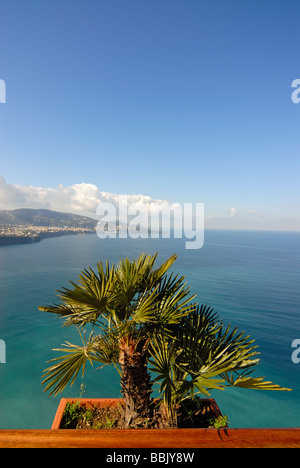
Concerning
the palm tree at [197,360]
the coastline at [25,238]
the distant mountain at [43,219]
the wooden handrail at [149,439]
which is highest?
the distant mountain at [43,219]

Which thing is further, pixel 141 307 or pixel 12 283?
pixel 12 283

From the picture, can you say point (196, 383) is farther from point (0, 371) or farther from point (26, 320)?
point (26, 320)

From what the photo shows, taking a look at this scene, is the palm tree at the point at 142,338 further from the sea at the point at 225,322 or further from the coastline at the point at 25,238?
the coastline at the point at 25,238

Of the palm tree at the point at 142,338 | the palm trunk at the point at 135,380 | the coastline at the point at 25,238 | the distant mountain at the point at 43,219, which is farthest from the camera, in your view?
the distant mountain at the point at 43,219

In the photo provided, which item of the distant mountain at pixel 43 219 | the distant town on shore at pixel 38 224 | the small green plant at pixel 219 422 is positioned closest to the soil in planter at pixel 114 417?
the small green plant at pixel 219 422

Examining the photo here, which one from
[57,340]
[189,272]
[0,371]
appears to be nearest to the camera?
[0,371]

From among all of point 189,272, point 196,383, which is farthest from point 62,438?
point 189,272
